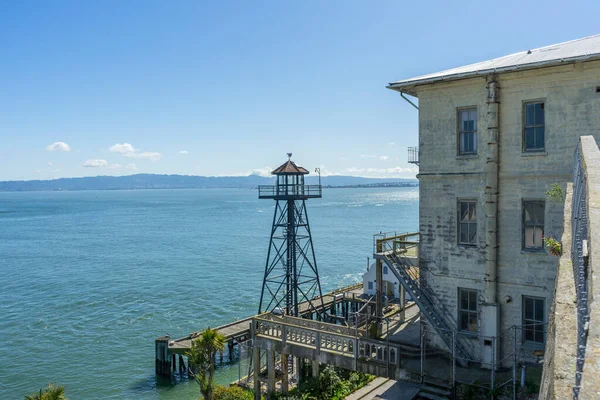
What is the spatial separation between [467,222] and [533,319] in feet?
13.2

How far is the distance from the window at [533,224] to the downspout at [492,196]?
97 cm

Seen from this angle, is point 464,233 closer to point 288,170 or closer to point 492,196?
point 492,196

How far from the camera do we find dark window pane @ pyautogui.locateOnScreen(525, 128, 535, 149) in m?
18.3

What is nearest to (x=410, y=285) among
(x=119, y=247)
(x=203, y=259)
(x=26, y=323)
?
(x=26, y=323)

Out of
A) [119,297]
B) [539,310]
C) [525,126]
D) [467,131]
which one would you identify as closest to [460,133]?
[467,131]

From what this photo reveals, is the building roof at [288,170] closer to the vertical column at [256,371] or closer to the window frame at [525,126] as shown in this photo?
the vertical column at [256,371]

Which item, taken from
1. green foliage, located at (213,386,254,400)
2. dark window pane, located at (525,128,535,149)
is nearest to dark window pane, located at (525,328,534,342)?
dark window pane, located at (525,128,535,149)

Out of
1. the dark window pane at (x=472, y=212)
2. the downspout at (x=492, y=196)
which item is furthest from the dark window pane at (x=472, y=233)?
the downspout at (x=492, y=196)

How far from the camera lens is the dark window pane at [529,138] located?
60.0ft

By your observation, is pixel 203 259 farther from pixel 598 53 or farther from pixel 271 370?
pixel 598 53

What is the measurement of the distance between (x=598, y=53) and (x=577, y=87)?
1321 mm

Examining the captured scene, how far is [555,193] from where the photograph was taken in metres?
16.6

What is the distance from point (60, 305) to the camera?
49438mm

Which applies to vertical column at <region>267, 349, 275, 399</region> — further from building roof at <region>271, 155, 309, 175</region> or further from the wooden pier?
building roof at <region>271, 155, 309, 175</region>
